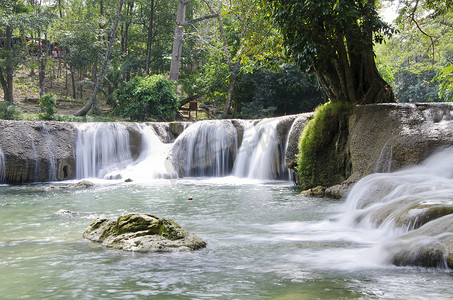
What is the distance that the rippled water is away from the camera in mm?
4121

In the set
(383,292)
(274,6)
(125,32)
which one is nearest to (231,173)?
(274,6)

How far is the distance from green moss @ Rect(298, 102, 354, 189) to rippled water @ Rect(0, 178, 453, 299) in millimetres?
2136

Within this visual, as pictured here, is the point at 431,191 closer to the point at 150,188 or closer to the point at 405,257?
the point at 405,257

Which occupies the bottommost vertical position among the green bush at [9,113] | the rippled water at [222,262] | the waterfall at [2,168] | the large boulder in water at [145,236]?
the rippled water at [222,262]

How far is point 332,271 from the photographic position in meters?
4.80

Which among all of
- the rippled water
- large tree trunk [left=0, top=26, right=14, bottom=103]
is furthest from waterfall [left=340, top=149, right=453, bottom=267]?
large tree trunk [left=0, top=26, right=14, bottom=103]

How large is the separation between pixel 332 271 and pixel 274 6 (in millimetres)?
8208

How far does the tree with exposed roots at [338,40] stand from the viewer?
33.5ft

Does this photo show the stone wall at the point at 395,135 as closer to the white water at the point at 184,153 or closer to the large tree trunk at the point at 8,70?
the white water at the point at 184,153

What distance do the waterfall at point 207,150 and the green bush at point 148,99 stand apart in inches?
259

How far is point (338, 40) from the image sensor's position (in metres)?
10.9

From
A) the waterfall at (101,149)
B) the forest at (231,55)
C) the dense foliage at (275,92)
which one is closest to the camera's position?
the forest at (231,55)

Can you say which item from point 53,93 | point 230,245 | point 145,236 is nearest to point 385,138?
point 230,245

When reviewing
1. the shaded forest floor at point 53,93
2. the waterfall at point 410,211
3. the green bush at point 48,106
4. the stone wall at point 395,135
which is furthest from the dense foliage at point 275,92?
the waterfall at point 410,211
